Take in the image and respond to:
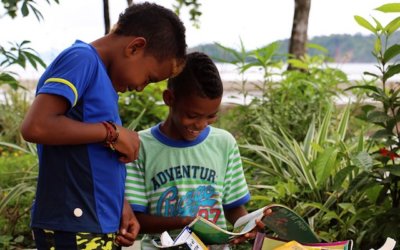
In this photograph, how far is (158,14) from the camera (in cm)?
193

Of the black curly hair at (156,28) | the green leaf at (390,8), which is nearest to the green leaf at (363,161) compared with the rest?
the green leaf at (390,8)

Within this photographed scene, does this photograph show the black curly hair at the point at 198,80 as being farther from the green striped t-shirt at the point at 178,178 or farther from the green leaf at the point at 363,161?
the green leaf at the point at 363,161

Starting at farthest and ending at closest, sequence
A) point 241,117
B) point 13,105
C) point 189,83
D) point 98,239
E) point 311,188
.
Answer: point 13,105 < point 241,117 < point 311,188 < point 189,83 < point 98,239

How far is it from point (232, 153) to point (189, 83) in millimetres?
296

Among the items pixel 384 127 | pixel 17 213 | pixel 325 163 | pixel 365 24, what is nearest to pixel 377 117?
pixel 384 127

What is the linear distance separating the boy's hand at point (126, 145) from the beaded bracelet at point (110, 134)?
12 millimetres

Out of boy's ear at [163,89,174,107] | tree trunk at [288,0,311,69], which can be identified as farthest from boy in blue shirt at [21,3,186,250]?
tree trunk at [288,0,311,69]

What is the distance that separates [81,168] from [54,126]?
17 cm

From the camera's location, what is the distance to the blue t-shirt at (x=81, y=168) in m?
1.76

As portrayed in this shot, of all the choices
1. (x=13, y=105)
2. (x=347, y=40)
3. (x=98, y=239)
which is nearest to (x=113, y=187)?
(x=98, y=239)

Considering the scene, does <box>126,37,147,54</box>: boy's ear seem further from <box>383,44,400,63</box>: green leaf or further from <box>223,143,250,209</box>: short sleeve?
<box>383,44,400,63</box>: green leaf

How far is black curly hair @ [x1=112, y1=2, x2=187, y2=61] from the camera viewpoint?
187 centimetres

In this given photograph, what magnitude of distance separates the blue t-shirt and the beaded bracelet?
30mm

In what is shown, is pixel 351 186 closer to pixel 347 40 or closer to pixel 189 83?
pixel 189 83
